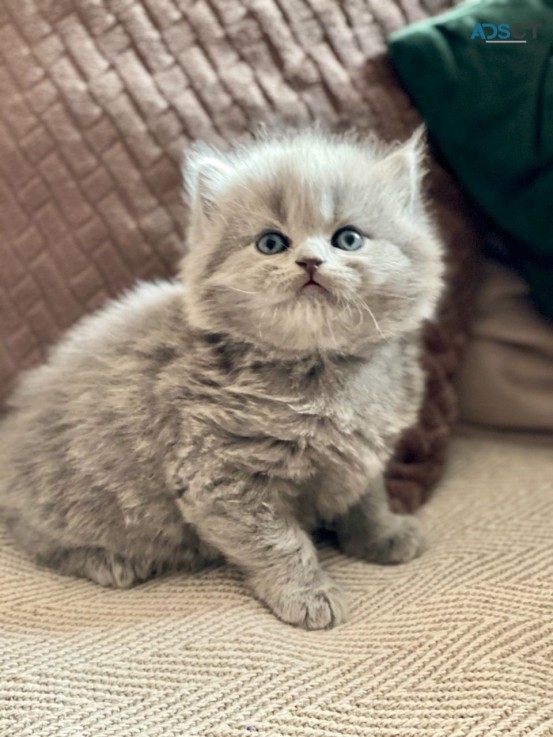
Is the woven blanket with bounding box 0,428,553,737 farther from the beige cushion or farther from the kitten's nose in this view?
the kitten's nose

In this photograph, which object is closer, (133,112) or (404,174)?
(404,174)

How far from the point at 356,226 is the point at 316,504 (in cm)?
37

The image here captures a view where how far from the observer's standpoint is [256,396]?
3.11 ft

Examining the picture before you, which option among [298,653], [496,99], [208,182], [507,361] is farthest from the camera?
[507,361]

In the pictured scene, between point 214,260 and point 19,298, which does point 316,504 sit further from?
point 19,298

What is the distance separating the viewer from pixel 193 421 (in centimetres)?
96

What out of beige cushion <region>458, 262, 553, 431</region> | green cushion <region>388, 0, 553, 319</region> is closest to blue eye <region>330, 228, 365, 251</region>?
green cushion <region>388, 0, 553, 319</region>

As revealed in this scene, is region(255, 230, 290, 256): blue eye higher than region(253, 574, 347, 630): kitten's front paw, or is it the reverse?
region(255, 230, 290, 256): blue eye

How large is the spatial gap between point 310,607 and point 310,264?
411 mm

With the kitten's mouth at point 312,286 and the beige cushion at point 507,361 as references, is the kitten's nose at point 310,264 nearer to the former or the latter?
the kitten's mouth at point 312,286

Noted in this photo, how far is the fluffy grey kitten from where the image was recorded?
923 millimetres

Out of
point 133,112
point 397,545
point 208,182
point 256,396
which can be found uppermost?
point 133,112

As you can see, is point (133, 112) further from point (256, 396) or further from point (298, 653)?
point (298, 653)

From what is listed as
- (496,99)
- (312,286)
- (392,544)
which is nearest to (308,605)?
(392,544)
